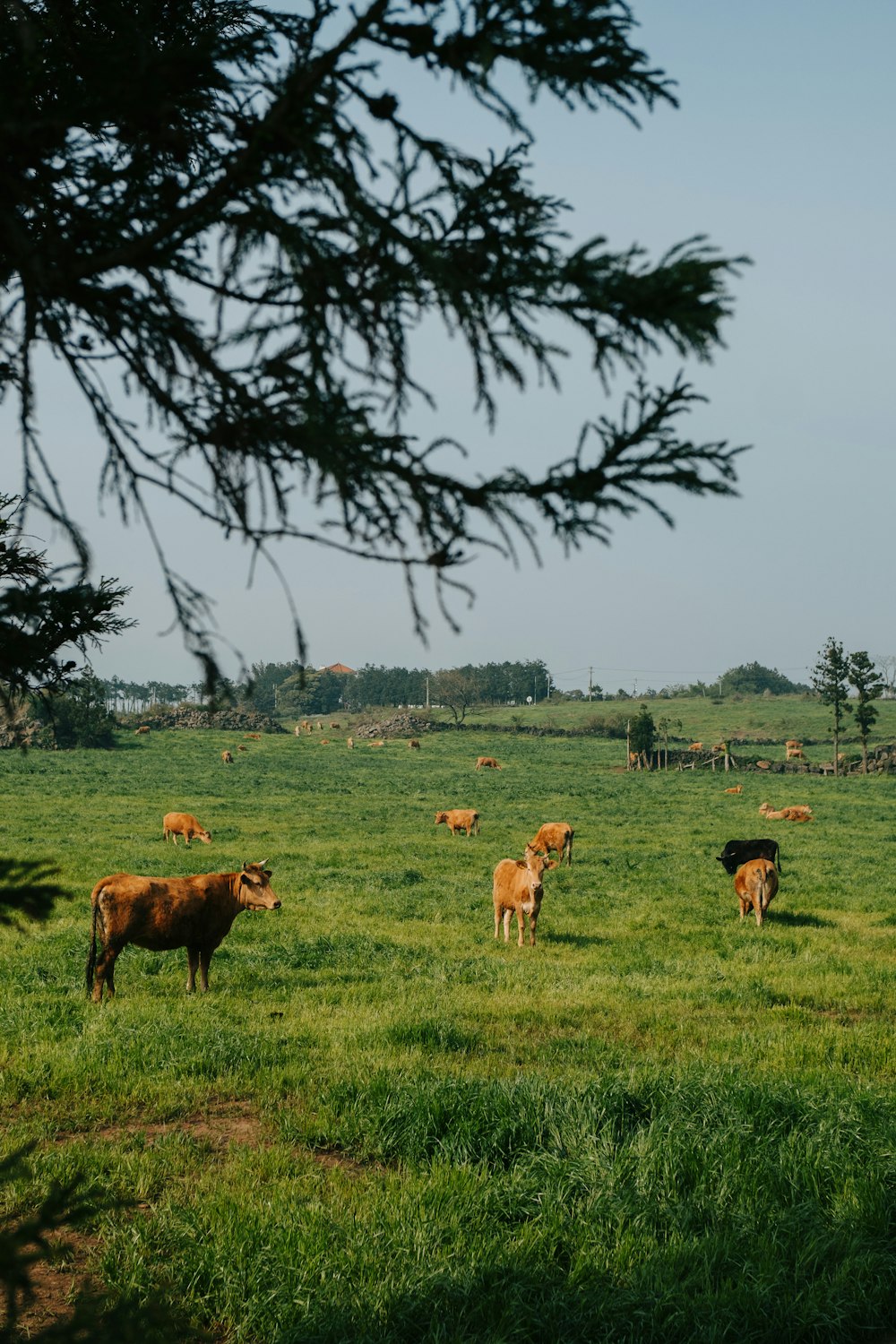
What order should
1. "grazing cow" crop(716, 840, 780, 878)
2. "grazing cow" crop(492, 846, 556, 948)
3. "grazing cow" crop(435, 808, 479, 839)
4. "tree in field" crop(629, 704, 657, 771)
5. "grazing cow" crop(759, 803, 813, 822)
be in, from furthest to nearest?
1. "tree in field" crop(629, 704, 657, 771)
2. "grazing cow" crop(759, 803, 813, 822)
3. "grazing cow" crop(435, 808, 479, 839)
4. "grazing cow" crop(716, 840, 780, 878)
5. "grazing cow" crop(492, 846, 556, 948)

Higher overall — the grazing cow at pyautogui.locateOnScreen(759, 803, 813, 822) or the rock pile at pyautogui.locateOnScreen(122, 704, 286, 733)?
the rock pile at pyautogui.locateOnScreen(122, 704, 286, 733)

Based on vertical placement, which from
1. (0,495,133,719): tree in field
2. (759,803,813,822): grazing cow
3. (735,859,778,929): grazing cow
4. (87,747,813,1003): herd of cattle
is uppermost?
(0,495,133,719): tree in field

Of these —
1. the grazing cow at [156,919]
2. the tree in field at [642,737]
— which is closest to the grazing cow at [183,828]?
the grazing cow at [156,919]

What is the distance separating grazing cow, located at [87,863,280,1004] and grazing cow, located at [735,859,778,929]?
316 inches

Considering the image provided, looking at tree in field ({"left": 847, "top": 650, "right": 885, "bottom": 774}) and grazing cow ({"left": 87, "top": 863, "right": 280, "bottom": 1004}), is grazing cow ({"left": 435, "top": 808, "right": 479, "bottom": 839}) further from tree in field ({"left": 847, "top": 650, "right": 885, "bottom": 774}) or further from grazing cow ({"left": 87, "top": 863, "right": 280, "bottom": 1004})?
tree in field ({"left": 847, "top": 650, "right": 885, "bottom": 774})

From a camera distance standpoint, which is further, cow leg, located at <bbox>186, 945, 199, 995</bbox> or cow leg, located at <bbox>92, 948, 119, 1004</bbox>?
cow leg, located at <bbox>186, 945, 199, 995</bbox>

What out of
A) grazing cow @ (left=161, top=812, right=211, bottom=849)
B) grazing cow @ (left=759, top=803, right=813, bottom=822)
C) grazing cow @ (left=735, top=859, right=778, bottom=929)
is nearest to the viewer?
grazing cow @ (left=735, top=859, right=778, bottom=929)

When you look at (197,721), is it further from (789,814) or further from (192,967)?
(192,967)

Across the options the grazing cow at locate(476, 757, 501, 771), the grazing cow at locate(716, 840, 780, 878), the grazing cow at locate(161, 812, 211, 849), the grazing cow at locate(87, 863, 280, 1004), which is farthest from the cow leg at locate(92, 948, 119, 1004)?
the grazing cow at locate(476, 757, 501, 771)

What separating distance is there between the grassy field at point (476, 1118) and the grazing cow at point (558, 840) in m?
4.48

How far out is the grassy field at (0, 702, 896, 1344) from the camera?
4539 mm

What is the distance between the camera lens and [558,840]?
21.0 meters

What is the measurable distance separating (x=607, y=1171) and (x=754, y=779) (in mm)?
45833

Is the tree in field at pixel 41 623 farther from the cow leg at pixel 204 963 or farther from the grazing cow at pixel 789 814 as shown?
the grazing cow at pixel 789 814
